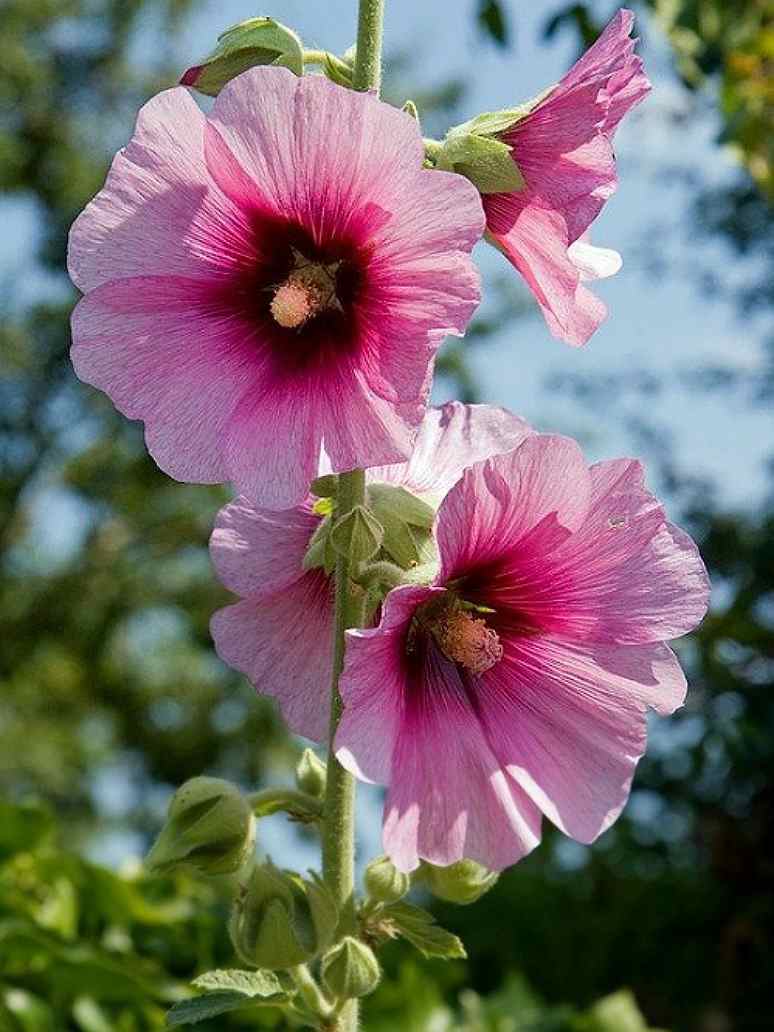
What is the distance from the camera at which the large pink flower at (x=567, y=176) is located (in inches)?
36.2

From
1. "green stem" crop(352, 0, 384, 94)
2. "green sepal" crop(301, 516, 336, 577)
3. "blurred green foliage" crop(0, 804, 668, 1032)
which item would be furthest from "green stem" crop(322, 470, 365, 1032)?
"blurred green foliage" crop(0, 804, 668, 1032)

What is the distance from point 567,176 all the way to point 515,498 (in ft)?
0.74

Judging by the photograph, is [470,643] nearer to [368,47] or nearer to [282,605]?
[282,605]

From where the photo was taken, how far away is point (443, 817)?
0.89 m

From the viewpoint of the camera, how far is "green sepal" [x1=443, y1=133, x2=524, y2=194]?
3.04ft

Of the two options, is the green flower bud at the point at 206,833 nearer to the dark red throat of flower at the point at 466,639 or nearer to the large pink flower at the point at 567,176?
the dark red throat of flower at the point at 466,639

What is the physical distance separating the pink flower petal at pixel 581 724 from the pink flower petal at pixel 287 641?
165 millimetres

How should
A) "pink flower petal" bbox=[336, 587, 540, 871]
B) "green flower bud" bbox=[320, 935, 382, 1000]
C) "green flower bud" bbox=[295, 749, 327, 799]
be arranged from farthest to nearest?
"green flower bud" bbox=[295, 749, 327, 799], "green flower bud" bbox=[320, 935, 382, 1000], "pink flower petal" bbox=[336, 587, 540, 871]

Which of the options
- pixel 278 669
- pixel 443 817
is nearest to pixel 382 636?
pixel 443 817

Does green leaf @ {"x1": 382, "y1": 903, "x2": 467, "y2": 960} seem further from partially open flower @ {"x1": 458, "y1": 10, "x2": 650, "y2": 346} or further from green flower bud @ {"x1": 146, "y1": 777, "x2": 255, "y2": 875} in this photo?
partially open flower @ {"x1": 458, "y1": 10, "x2": 650, "y2": 346}

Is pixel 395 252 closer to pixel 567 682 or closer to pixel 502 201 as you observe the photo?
pixel 502 201

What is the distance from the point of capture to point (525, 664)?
0.98 metres

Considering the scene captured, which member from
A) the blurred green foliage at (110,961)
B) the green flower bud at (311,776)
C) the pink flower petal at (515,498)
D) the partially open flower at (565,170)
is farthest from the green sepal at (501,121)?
the blurred green foliage at (110,961)

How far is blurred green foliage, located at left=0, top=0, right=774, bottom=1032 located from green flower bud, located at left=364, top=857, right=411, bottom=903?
3.19 ft
